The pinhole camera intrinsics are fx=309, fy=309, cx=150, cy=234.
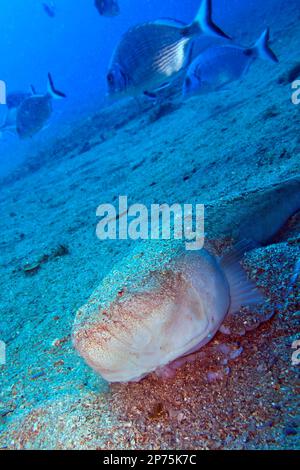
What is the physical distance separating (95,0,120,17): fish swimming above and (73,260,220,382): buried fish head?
7.10 m

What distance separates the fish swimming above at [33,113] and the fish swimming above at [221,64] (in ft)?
10.0

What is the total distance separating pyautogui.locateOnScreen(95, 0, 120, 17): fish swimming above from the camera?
257 inches

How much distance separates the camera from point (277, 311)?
1887 mm

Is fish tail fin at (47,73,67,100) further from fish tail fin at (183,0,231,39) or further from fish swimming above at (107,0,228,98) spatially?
fish tail fin at (183,0,231,39)

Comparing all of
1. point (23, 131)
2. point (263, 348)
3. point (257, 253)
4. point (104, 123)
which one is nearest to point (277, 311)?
point (263, 348)

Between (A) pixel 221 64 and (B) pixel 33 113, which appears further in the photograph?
(B) pixel 33 113

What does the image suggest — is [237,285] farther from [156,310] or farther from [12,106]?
[12,106]

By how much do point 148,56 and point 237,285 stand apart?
300cm

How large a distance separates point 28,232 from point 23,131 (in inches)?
114

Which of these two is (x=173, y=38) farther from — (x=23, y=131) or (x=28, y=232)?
(x=23, y=131)

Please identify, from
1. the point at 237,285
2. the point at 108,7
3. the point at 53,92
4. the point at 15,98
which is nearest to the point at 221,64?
the point at 108,7

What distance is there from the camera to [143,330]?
1.56 meters

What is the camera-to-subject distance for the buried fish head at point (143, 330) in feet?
5.14

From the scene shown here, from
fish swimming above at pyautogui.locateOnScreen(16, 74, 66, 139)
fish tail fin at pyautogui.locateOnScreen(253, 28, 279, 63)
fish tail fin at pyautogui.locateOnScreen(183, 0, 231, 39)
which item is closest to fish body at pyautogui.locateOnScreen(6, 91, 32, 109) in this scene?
fish swimming above at pyautogui.locateOnScreen(16, 74, 66, 139)
